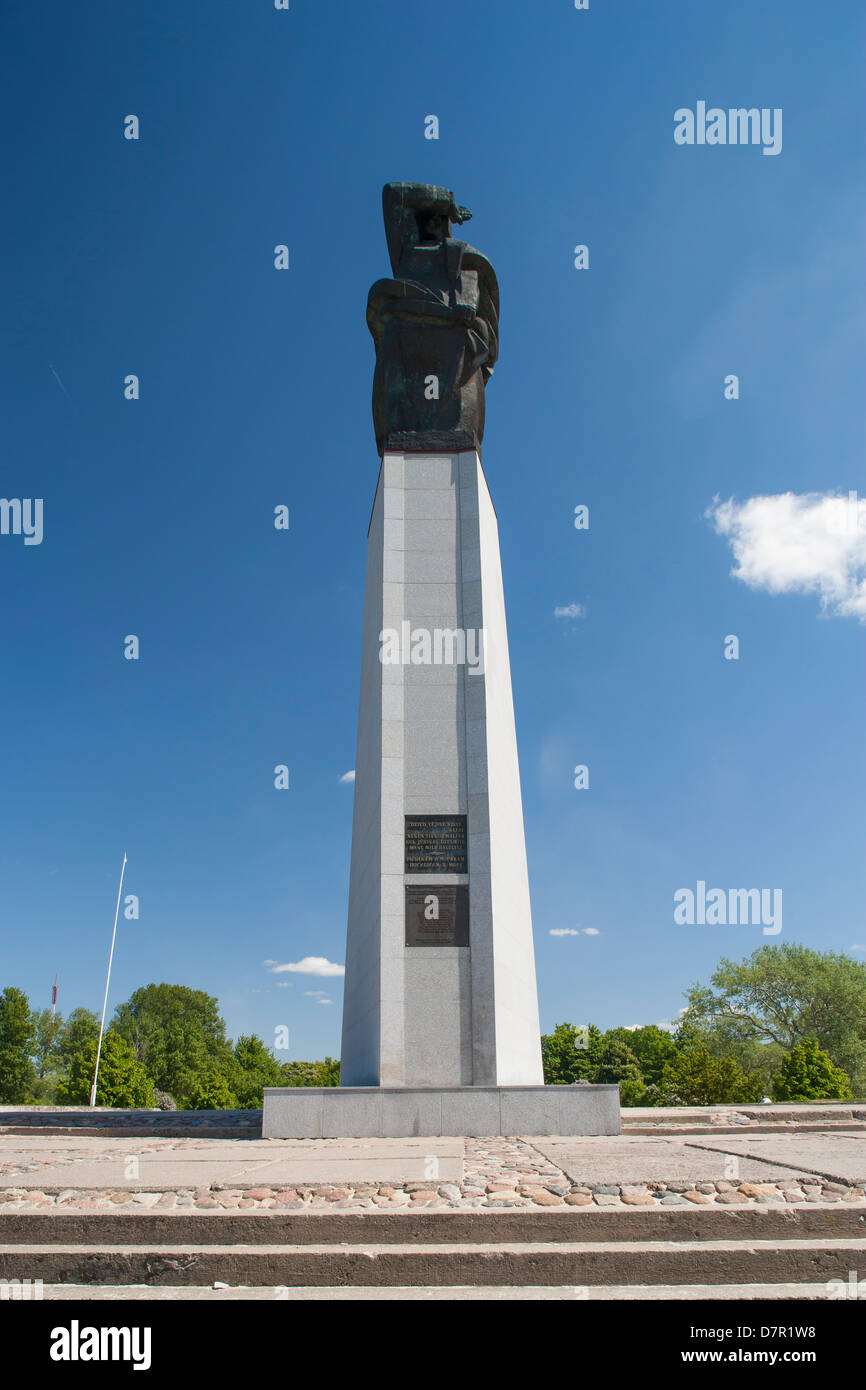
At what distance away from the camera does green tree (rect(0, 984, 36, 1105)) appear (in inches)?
1790

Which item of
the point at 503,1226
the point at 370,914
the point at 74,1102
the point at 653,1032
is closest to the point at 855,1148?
the point at 503,1226

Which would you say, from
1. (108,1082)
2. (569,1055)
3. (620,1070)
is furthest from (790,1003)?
(108,1082)

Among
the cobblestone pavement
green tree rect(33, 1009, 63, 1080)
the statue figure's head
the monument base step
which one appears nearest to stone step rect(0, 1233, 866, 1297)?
the cobblestone pavement

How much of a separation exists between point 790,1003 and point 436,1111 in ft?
120

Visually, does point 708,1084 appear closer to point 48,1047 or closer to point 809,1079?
point 809,1079

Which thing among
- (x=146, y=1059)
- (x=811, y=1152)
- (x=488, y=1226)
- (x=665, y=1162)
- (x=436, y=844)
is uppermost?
(x=436, y=844)

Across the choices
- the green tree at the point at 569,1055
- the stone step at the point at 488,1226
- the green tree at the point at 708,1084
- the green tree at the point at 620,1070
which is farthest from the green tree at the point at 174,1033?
the stone step at the point at 488,1226

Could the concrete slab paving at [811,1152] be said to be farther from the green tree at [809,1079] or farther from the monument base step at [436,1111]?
the green tree at [809,1079]

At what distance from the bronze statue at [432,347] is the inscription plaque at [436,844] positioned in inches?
259

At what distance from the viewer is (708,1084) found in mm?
25594

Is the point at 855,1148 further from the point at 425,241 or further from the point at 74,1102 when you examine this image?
the point at 74,1102

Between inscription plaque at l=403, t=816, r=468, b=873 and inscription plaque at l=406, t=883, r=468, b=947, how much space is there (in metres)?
0.26

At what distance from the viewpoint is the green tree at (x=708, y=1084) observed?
2494 centimetres
